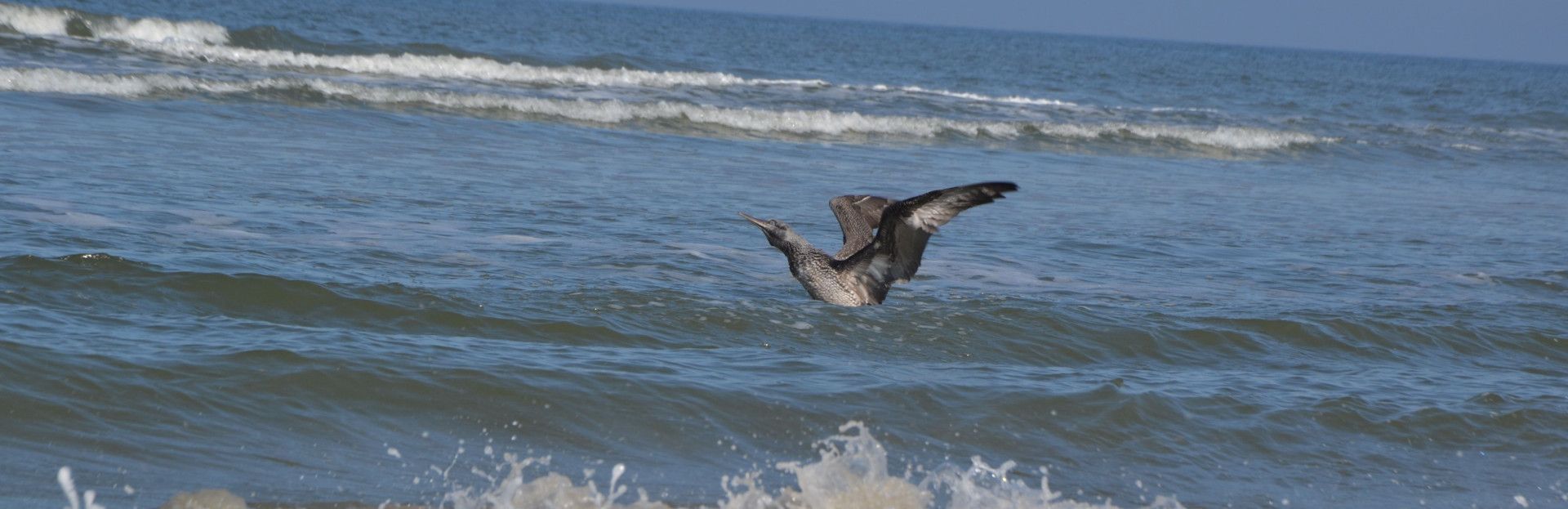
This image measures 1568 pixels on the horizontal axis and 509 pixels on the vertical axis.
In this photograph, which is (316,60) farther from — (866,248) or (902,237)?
(902,237)

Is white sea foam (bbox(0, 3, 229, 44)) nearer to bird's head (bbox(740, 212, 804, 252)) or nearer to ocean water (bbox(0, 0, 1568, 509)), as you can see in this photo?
ocean water (bbox(0, 0, 1568, 509))

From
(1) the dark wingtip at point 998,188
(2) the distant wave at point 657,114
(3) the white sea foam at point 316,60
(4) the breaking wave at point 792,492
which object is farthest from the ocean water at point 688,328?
(3) the white sea foam at point 316,60

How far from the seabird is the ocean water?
150mm

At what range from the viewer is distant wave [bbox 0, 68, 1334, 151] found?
15.9 meters

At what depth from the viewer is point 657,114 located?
18.6 m

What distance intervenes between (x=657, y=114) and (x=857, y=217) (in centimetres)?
1050

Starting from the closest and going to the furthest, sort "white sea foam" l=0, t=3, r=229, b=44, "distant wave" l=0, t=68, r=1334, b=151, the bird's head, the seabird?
1. the seabird
2. the bird's head
3. "distant wave" l=0, t=68, r=1334, b=151
4. "white sea foam" l=0, t=3, r=229, b=44

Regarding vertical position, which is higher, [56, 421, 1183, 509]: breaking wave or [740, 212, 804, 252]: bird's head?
[740, 212, 804, 252]: bird's head

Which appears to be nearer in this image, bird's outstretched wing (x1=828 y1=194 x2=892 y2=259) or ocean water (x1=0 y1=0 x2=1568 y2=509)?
ocean water (x1=0 y1=0 x2=1568 y2=509)

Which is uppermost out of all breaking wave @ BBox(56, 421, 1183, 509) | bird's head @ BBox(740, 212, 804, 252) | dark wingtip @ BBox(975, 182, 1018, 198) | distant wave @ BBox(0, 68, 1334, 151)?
dark wingtip @ BBox(975, 182, 1018, 198)

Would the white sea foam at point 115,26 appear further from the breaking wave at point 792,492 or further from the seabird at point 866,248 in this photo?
the breaking wave at point 792,492

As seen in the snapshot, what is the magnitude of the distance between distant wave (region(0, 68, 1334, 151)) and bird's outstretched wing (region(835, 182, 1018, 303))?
10.1 meters

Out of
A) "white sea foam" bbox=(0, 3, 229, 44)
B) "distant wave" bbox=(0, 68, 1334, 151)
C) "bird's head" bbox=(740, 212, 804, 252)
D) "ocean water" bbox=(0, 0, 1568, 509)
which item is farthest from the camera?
"white sea foam" bbox=(0, 3, 229, 44)

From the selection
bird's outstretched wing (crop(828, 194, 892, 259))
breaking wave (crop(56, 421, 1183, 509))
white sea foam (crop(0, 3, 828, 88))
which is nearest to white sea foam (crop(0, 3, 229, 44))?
white sea foam (crop(0, 3, 828, 88))
